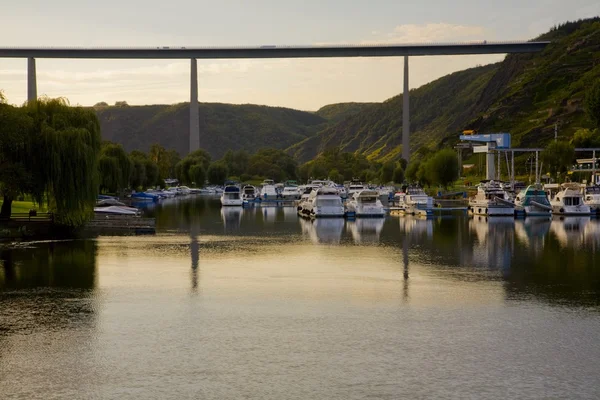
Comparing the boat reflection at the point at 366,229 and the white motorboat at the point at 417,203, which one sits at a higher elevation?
the white motorboat at the point at 417,203

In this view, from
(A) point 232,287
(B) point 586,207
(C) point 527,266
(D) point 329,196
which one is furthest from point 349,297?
(B) point 586,207

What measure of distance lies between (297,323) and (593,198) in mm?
62677

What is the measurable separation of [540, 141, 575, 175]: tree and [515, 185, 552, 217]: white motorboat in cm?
4500

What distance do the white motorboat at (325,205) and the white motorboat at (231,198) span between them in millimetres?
22943

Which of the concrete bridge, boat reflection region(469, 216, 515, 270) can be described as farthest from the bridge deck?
boat reflection region(469, 216, 515, 270)

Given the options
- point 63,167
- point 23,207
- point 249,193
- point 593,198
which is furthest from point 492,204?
point 249,193

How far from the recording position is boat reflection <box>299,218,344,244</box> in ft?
165

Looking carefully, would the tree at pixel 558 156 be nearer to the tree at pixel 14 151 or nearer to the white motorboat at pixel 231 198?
the white motorboat at pixel 231 198

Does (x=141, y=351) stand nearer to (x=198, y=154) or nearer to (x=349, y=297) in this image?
(x=349, y=297)

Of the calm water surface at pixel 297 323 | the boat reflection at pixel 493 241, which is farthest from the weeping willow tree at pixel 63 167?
the boat reflection at pixel 493 241

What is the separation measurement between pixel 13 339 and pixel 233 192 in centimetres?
7899

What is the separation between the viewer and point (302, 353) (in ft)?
60.8

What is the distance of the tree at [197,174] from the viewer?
556ft

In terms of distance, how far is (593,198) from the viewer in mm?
76812
